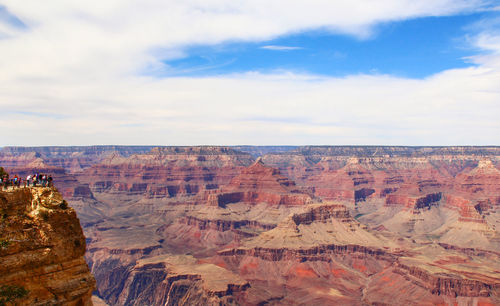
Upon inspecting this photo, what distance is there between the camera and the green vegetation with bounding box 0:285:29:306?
22906 mm

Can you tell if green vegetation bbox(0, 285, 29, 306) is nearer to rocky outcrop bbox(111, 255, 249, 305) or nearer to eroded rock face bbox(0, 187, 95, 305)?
eroded rock face bbox(0, 187, 95, 305)

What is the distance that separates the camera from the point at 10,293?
23234 mm

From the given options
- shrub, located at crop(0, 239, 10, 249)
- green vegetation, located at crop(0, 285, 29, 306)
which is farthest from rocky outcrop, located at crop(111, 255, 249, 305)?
shrub, located at crop(0, 239, 10, 249)

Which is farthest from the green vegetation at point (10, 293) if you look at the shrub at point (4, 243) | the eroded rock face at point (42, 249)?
the shrub at point (4, 243)

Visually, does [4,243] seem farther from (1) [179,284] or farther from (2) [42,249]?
(1) [179,284]

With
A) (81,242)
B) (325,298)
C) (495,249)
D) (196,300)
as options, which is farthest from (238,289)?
(495,249)

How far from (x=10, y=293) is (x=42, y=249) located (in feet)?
9.53

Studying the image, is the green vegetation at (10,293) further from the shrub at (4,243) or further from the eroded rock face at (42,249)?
the shrub at (4,243)

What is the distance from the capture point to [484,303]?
4070 inches

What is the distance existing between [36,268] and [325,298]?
103148 mm

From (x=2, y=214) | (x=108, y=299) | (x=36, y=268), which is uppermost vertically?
(x=2, y=214)

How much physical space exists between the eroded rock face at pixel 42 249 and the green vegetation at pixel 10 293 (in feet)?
0.56

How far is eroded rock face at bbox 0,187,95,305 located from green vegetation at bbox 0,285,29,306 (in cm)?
17

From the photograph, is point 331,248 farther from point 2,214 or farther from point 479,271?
point 2,214
